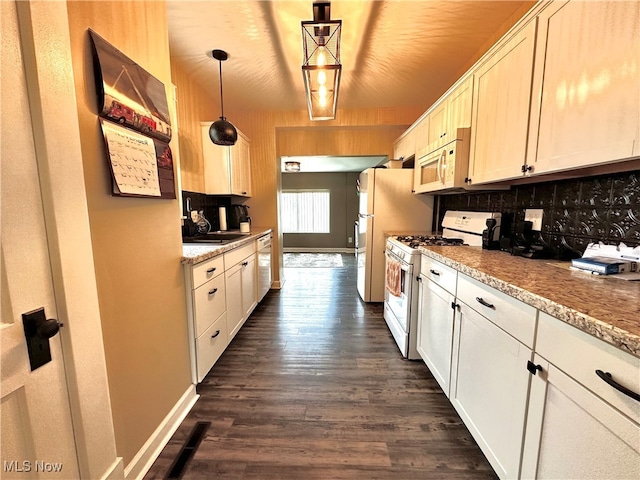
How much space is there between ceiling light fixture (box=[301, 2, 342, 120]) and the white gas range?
1394mm

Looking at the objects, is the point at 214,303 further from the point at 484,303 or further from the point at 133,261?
the point at 484,303

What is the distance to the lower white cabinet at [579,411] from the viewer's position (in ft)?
2.02

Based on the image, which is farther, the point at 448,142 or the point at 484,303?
the point at 448,142

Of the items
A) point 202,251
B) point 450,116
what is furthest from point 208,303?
point 450,116

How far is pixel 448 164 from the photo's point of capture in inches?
80.7

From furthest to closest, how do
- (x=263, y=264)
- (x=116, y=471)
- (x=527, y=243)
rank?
(x=263, y=264) < (x=527, y=243) < (x=116, y=471)

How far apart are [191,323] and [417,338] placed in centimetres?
166

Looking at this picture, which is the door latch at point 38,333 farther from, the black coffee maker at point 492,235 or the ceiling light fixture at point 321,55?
the black coffee maker at point 492,235

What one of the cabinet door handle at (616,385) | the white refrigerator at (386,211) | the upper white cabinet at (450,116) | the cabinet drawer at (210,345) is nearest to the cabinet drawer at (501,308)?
the cabinet door handle at (616,385)

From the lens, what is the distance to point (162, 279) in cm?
134

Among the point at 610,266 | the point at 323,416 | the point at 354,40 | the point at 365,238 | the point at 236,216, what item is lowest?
the point at 323,416

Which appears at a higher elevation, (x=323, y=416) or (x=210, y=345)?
(x=210, y=345)

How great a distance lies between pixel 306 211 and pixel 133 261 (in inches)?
241

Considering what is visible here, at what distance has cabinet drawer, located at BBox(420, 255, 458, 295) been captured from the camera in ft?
4.83
